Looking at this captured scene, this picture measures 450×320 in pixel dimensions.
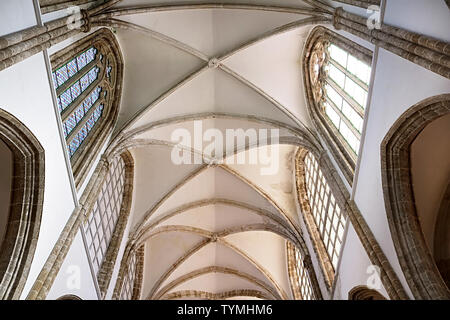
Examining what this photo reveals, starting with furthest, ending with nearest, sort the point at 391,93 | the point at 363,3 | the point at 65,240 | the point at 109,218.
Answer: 1. the point at 109,218
2. the point at 65,240
3. the point at 363,3
4. the point at 391,93

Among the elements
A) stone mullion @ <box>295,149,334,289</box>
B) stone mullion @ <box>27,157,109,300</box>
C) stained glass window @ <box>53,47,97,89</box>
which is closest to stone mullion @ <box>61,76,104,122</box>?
stained glass window @ <box>53,47,97,89</box>

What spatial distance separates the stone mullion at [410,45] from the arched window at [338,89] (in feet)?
2.55

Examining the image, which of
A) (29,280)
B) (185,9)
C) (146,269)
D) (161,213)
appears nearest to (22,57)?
(29,280)

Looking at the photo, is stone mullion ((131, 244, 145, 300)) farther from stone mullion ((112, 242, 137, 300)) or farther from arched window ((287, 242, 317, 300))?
arched window ((287, 242, 317, 300))

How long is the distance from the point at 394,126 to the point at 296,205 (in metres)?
7.39

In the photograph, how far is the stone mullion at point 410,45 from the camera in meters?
5.44

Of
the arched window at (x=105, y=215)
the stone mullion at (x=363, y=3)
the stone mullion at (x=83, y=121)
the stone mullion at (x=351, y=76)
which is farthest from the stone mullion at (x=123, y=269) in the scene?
the stone mullion at (x=363, y=3)

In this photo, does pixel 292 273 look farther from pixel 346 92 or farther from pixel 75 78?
pixel 75 78

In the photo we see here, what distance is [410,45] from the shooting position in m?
6.12

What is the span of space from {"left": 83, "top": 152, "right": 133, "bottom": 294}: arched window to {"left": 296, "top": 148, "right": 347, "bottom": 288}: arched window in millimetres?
5543

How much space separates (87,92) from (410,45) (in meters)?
7.27

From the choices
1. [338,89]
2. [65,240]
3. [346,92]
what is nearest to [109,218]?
[65,240]

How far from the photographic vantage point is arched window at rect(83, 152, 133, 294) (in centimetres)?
1060

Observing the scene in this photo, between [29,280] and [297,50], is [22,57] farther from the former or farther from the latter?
[297,50]
